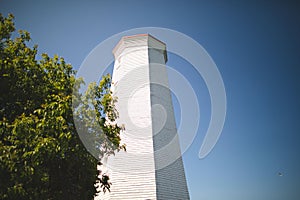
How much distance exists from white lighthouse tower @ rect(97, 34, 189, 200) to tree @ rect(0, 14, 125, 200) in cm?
365

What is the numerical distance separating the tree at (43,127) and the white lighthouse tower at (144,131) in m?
3.65

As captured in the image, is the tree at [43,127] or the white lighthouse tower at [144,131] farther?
the white lighthouse tower at [144,131]

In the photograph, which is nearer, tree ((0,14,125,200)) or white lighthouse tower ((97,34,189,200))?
tree ((0,14,125,200))

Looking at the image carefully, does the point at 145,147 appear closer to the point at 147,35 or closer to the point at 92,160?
the point at 92,160

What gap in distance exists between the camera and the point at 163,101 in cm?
1554

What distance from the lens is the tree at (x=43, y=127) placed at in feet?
20.2

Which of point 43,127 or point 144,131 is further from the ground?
point 144,131

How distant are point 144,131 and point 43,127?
7.45 metres

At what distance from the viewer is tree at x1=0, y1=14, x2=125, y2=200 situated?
6160 mm

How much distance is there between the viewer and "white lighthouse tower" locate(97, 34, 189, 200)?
1173 centimetres

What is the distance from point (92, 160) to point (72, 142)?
3.37 ft

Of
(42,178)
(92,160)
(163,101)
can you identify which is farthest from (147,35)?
(42,178)

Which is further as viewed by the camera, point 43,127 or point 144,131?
point 144,131

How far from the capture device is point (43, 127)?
6637 millimetres
